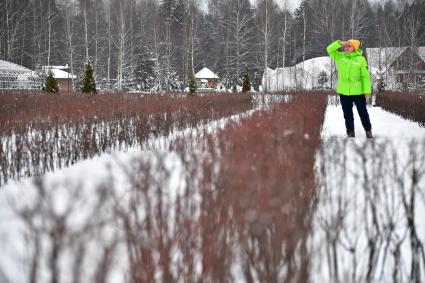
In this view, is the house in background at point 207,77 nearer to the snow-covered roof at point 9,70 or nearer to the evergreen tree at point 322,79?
the evergreen tree at point 322,79

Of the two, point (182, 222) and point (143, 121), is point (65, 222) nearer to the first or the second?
point (182, 222)

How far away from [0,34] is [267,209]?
3884cm

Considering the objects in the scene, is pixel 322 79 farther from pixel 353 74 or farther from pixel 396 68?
pixel 353 74

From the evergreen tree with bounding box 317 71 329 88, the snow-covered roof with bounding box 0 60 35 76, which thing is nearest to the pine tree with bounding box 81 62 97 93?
the snow-covered roof with bounding box 0 60 35 76

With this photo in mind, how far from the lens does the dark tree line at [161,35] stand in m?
32.3

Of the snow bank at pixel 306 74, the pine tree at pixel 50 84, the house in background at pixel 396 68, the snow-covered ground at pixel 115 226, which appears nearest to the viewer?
the snow-covered ground at pixel 115 226

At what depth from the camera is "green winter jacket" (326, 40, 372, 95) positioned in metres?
7.18

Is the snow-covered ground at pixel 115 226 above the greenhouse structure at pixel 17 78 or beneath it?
beneath

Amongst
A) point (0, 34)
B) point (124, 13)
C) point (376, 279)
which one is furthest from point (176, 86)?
point (376, 279)

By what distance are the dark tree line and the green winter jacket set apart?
21.4 meters

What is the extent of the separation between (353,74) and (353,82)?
13cm

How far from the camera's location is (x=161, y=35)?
3762 cm

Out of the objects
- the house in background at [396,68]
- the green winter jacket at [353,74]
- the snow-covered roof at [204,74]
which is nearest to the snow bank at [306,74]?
the house in background at [396,68]

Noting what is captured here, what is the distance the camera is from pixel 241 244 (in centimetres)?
176
